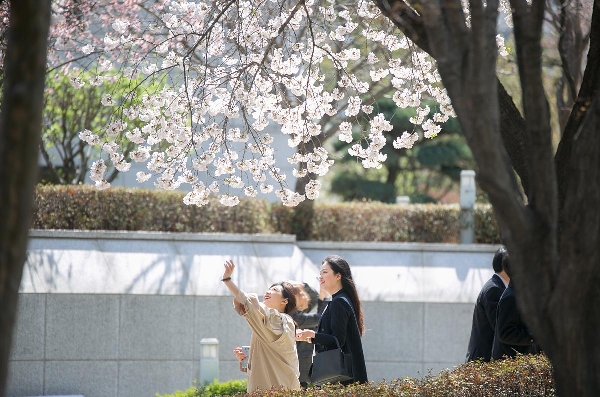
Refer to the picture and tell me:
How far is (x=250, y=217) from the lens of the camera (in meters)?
11.8

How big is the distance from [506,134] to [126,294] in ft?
19.1

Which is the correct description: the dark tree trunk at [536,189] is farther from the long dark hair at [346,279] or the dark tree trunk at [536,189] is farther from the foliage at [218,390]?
the foliage at [218,390]

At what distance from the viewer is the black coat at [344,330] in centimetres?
608

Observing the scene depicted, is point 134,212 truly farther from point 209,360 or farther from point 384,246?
point 384,246

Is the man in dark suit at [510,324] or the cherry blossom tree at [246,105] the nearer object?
the man in dark suit at [510,324]

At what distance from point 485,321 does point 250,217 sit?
5.84 meters

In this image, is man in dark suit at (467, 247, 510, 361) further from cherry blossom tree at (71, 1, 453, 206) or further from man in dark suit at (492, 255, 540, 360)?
cherry blossom tree at (71, 1, 453, 206)

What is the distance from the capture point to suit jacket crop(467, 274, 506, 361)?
6297 millimetres

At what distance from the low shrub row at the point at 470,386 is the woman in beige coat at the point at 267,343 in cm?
81

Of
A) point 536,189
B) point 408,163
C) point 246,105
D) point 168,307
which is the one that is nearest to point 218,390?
point 168,307

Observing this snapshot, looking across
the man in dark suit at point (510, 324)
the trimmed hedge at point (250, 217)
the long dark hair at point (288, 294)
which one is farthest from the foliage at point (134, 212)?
the man in dark suit at point (510, 324)

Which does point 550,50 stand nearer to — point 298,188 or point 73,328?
point 298,188

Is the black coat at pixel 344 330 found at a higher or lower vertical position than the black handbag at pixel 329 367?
higher

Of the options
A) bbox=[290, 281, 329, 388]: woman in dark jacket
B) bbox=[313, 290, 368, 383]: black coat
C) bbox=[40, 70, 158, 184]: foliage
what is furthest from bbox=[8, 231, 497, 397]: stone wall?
bbox=[313, 290, 368, 383]: black coat
